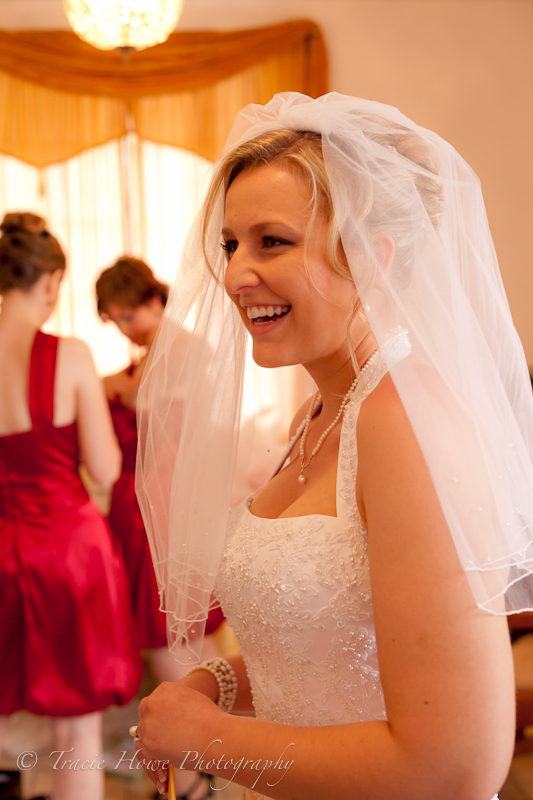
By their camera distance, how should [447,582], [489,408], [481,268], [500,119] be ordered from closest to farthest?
[447,582] < [489,408] < [481,268] < [500,119]

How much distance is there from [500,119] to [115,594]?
3525 mm

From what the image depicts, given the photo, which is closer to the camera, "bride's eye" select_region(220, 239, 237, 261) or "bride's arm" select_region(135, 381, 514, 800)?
"bride's arm" select_region(135, 381, 514, 800)

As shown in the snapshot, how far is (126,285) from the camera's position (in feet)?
9.50

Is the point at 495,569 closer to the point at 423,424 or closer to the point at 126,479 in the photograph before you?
the point at 423,424

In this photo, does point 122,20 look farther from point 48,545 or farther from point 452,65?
point 48,545

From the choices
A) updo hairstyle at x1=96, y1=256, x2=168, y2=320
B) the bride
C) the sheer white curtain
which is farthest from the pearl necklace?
the sheer white curtain

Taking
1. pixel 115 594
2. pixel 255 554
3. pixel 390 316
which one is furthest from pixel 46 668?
pixel 390 316

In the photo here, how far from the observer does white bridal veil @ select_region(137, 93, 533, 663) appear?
2.57 feet

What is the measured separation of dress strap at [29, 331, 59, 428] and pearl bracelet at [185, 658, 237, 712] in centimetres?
122

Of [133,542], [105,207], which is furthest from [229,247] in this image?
[105,207]

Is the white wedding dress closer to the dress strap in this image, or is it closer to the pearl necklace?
the pearl necklace

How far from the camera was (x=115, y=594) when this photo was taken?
7.38ft

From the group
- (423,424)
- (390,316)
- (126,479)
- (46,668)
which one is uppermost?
(390,316)

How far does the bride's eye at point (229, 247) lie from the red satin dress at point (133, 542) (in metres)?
1.74
